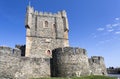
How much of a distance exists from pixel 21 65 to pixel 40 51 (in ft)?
22.5

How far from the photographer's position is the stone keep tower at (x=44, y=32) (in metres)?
25.9

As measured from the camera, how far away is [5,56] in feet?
58.6

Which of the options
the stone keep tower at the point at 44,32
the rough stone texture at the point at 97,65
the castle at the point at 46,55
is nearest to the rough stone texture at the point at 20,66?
the castle at the point at 46,55

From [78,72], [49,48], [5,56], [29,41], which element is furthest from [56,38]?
[5,56]

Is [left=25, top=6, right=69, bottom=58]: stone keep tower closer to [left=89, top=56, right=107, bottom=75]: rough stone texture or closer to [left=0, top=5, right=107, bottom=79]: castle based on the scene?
[left=0, top=5, right=107, bottom=79]: castle

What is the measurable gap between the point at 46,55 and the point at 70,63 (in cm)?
689

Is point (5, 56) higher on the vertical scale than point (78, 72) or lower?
higher

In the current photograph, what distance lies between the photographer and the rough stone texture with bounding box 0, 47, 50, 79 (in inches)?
696

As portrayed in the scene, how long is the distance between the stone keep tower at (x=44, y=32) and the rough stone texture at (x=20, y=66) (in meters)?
4.85

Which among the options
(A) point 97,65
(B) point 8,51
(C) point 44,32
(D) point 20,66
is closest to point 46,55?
(C) point 44,32

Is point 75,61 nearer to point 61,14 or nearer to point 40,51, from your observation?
point 40,51

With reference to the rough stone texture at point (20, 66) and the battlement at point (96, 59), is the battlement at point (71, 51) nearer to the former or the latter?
the rough stone texture at point (20, 66)

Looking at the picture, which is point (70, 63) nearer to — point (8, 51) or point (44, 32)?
point (8, 51)

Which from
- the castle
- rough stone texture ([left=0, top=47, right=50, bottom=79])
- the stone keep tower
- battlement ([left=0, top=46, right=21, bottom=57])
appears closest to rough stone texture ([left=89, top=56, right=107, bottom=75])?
the castle
